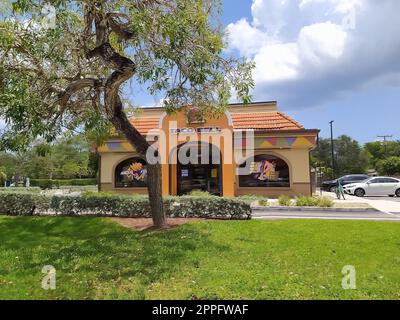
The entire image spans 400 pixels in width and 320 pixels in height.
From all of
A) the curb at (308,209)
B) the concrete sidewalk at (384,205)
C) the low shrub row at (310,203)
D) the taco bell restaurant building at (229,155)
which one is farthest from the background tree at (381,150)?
the curb at (308,209)

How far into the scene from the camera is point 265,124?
2353 cm

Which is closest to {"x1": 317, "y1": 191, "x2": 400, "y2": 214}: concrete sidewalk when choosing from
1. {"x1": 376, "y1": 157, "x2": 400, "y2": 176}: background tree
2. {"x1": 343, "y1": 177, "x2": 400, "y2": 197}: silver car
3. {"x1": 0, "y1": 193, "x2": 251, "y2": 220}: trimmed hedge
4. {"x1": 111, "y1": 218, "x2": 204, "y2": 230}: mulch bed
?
{"x1": 343, "y1": 177, "x2": 400, "y2": 197}: silver car

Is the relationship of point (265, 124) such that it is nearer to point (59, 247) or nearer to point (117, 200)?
point (117, 200)

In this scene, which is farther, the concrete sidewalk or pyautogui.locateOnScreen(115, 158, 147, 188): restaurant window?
pyautogui.locateOnScreen(115, 158, 147, 188): restaurant window

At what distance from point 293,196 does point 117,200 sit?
1264 centimetres

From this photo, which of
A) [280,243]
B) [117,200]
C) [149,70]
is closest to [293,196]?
[117,200]

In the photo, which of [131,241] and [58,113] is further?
[58,113]

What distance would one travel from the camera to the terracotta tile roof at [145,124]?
2392 centimetres

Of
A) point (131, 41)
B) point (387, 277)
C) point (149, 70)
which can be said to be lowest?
point (387, 277)

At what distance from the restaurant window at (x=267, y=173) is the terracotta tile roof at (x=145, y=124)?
6.48 m

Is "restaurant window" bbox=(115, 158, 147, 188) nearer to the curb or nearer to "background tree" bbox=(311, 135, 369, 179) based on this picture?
the curb

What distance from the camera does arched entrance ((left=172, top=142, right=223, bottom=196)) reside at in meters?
22.0

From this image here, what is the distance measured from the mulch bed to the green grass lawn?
1.73 ft

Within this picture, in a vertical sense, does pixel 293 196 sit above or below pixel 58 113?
below
